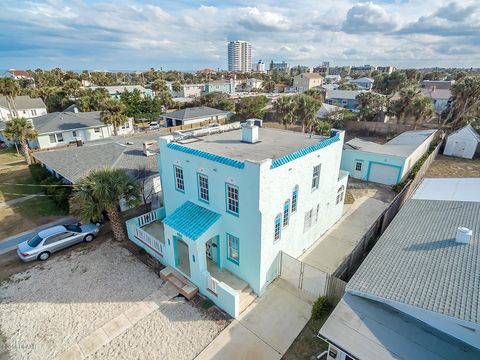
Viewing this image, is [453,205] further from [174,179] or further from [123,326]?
[123,326]

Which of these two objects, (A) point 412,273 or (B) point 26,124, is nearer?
(A) point 412,273

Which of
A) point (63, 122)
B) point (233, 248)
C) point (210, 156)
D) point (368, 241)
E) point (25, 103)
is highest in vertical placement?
point (210, 156)

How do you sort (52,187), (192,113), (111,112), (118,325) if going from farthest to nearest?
(192,113) → (111,112) → (52,187) → (118,325)

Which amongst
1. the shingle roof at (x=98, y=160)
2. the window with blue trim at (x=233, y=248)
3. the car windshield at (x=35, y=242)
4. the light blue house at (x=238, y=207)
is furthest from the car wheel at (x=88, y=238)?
the window with blue trim at (x=233, y=248)

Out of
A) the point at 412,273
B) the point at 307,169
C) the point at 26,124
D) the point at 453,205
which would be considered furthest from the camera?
the point at 26,124

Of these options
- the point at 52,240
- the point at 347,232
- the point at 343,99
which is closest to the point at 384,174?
the point at 347,232

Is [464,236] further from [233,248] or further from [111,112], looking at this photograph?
[111,112]

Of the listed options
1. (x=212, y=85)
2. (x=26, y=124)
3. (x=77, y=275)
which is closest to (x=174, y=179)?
(x=77, y=275)
